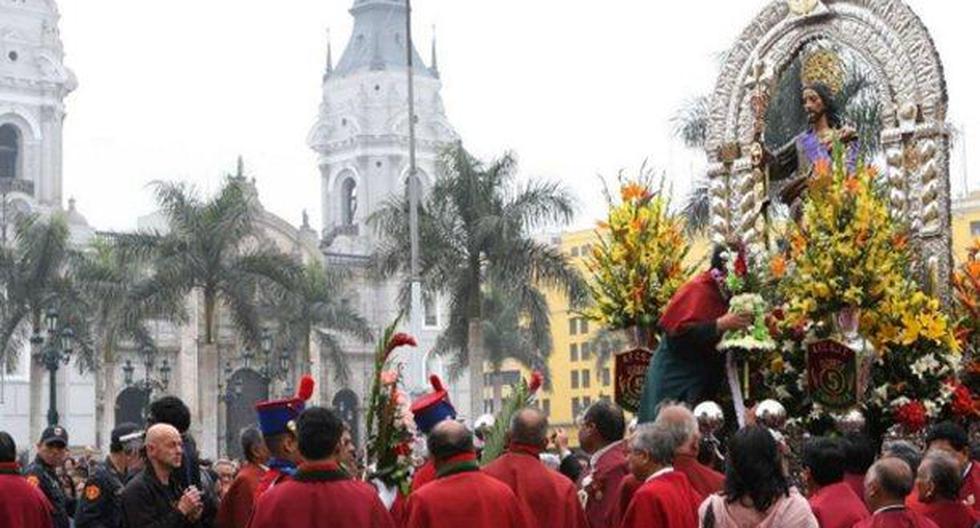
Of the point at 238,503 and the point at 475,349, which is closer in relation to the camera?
the point at 238,503

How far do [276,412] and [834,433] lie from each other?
18.2 ft

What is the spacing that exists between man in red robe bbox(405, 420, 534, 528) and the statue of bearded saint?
7.39 meters

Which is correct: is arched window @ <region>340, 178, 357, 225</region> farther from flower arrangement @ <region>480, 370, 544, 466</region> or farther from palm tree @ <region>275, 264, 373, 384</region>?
flower arrangement @ <region>480, 370, 544, 466</region>

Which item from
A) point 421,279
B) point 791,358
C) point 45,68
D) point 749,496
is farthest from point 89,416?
point 749,496

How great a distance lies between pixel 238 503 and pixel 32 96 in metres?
73.4

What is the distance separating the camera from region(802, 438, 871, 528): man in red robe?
10297 millimetres

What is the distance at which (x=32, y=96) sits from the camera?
82312 mm

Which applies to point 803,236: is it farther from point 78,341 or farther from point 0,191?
point 0,191

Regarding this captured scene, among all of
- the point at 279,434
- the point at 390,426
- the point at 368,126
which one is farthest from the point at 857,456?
the point at 368,126

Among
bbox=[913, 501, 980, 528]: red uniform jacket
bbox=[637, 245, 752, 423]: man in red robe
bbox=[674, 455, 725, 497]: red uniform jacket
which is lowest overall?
bbox=[913, 501, 980, 528]: red uniform jacket

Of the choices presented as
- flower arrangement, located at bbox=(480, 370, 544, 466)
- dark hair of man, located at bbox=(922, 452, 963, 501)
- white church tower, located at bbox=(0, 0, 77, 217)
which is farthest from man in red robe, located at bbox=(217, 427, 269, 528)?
white church tower, located at bbox=(0, 0, 77, 217)

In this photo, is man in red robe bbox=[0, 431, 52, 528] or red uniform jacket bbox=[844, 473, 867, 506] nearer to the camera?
red uniform jacket bbox=[844, 473, 867, 506]

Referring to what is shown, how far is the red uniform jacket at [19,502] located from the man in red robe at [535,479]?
344 cm

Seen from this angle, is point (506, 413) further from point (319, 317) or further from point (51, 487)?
point (319, 317)
